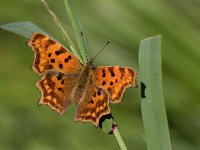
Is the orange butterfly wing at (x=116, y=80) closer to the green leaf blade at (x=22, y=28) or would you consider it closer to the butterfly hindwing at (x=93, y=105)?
the butterfly hindwing at (x=93, y=105)

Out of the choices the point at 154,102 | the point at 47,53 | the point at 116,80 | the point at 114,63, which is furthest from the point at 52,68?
the point at 114,63

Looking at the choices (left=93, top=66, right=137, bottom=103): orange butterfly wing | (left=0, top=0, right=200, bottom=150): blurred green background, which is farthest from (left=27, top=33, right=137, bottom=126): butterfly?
(left=0, top=0, right=200, bottom=150): blurred green background

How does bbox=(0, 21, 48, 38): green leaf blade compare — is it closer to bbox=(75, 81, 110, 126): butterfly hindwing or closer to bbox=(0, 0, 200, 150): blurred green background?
bbox=(75, 81, 110, 126): butterfly hindwing

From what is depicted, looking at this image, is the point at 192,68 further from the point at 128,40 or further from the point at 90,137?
the point at 90,137

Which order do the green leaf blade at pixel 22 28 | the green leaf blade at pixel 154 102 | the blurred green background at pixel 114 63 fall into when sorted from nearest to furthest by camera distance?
1. the green leaf blade at pixel 154 102
2. the green leaf blade at pixel 22 28
3. the blurred green background at pixel 114 63

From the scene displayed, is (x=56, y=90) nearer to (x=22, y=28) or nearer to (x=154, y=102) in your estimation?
(x=22, y=28)

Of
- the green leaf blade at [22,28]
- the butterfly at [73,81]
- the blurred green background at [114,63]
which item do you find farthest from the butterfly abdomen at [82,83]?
the blurred green background at [114,63]

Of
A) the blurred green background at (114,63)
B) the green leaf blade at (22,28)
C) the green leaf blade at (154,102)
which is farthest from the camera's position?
the blurred green background at (114,63)
